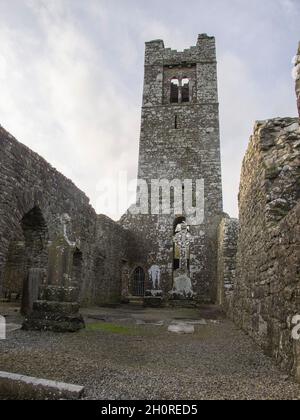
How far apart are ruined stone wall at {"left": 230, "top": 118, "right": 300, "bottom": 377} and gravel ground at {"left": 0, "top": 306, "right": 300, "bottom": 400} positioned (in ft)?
1.22

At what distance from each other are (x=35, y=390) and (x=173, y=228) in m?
14.1

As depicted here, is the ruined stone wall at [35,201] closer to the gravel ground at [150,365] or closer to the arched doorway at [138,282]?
the gravel ground at [150,365]

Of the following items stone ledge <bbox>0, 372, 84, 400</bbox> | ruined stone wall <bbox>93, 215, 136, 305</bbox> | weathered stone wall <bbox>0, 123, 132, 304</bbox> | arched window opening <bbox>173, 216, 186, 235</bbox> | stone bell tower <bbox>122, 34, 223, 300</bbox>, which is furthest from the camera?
arched window opening <bbox>173, 216, 186, 235</bbox>

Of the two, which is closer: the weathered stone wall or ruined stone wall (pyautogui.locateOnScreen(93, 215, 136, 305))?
the weathered stone wall

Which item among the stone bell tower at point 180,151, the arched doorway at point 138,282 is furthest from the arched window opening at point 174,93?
the arched doorway at point 138,282

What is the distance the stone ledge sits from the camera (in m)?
2.37

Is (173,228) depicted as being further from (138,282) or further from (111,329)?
(111,329)

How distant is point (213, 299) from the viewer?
570 inches

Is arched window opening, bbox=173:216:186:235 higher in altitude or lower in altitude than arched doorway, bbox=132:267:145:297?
higher

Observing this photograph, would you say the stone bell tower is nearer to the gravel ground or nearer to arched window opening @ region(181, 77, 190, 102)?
arched window opening @ region(181, 77, 190, 102)

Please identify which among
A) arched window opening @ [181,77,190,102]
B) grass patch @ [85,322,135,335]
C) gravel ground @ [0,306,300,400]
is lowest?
grass patch @ [85,322,135,335]

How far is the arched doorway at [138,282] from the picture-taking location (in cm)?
1614

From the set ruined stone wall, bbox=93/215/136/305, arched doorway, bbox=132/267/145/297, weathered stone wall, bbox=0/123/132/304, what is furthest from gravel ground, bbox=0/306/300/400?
arched doorway, bbox=132/267/145/297

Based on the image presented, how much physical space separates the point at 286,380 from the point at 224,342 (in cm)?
211
